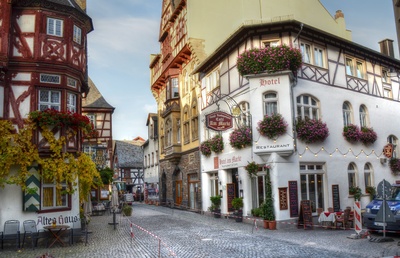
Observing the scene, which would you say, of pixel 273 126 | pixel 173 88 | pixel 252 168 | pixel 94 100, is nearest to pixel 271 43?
pixel 273 126

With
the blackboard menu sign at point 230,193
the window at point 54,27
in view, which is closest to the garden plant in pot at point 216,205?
the blackboard menu sign at point 230,193

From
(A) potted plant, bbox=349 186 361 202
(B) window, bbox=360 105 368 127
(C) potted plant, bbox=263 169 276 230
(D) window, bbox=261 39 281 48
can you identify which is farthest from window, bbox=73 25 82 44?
(B) window, bbox=360 105 368 127

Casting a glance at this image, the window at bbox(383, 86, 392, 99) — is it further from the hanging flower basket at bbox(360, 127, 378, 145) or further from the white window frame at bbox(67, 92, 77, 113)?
the white window frame at bbox(67, 92, 77, 113)

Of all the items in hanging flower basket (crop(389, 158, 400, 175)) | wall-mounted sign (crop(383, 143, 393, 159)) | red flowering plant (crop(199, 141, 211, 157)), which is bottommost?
hanging flower basket (crop(389, 158, 400, 175))

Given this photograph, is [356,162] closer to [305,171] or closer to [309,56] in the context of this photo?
[305,171]

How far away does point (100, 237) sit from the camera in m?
15.9

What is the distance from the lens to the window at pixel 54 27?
1520cm

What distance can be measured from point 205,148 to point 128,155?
3321 centimetres

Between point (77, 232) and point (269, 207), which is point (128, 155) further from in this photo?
point (77, 232)

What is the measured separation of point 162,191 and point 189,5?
1717cm

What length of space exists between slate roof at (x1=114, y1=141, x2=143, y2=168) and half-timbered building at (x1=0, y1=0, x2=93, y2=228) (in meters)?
38.7

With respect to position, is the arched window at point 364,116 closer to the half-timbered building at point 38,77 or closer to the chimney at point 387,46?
the chimney at point 387,46

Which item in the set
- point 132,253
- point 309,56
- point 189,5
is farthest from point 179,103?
point 132,253

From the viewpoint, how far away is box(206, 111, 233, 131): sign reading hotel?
18.2 m
